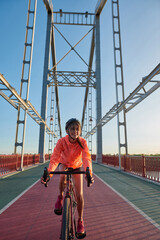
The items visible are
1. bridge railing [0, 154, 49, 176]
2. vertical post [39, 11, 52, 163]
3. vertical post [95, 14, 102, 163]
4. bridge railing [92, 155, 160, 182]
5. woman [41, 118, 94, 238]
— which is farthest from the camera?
vertical post [39, 11, 52, 163]

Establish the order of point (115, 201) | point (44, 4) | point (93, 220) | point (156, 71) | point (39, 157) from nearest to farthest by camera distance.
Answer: point (93, 220) < point (115, 201) < point (156, 71) < point (39, 157) < point (44, 4)

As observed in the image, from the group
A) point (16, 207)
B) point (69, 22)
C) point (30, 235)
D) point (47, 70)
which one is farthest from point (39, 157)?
point (69, 22)

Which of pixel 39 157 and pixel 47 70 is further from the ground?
pixel 47 70

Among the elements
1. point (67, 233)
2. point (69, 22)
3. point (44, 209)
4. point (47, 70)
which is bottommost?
point (44, 209)

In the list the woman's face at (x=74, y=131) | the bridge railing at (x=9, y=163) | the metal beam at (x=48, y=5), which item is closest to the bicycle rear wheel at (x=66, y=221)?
the woman's face at (x=74, y=131)

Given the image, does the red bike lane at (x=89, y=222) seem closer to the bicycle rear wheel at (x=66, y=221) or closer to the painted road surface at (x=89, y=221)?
the painted road surface at (x=89, y=221)

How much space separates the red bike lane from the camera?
8.13ft

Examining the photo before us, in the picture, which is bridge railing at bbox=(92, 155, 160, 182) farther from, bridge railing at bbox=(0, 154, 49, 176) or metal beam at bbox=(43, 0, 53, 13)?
metal beam at bbox=(43, 0, 53, 13)

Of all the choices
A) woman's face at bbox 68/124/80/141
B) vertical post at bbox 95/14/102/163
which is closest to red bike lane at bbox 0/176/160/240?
woman's face at bbox 68/124/80/141

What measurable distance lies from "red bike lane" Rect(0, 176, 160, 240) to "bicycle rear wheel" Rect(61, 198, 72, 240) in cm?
86

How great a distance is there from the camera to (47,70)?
23.3m

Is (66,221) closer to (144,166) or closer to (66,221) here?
(66,221)

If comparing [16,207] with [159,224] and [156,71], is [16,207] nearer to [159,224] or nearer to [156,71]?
[159,224]

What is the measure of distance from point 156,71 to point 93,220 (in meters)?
6.26
